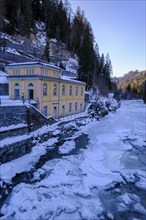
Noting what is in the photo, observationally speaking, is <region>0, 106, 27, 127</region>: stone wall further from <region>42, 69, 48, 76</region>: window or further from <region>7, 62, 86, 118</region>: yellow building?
<region>42, 69, 48, 76</region>: window

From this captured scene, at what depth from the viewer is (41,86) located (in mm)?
16844

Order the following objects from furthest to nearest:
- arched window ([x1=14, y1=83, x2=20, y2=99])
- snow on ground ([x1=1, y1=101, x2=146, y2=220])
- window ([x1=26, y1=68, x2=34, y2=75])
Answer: arched window ([x1=14, y1=83, x2=20, y2=99]), window ([x1=26, y1=68, x2=34, y2=75]), snow on ground ([x1=1, y1=101, x2=146, y2=220])

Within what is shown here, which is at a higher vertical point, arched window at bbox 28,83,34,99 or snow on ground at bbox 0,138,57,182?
arched window at bbox 28,83,34,99

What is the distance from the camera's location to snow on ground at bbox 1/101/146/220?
7.46m

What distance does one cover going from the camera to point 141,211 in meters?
7.71

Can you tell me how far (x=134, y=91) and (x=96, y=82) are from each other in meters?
54.4

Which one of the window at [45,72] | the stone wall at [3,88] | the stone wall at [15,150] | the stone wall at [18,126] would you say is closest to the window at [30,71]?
the window at [45,72]

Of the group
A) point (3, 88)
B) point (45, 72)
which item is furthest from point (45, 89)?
point (3, 88)

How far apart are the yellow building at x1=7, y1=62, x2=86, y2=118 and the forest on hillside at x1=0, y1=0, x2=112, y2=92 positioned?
49.5 ft

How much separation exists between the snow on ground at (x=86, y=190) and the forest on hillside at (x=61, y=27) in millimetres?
24184

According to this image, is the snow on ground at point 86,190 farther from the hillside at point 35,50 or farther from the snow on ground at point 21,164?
A: the hillside at point 35,50

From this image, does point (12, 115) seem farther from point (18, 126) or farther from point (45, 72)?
point (45, 72)

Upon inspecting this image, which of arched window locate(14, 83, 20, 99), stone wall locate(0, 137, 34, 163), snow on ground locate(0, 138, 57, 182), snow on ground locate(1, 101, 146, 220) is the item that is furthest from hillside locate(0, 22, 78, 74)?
snow on ground locate(1, 101, 146, 220)

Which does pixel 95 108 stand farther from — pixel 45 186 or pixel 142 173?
pixel 45 186
